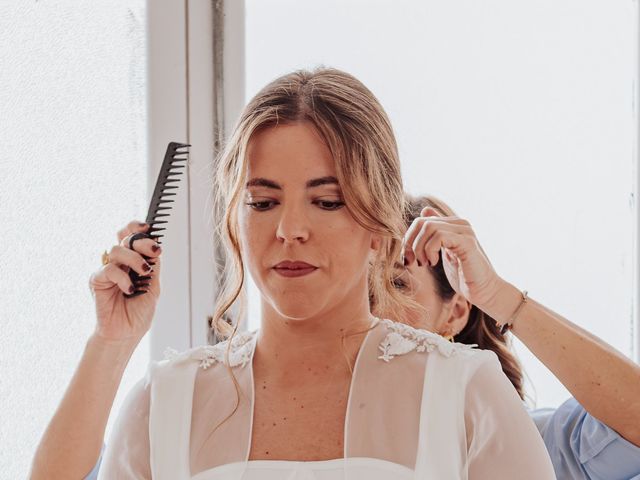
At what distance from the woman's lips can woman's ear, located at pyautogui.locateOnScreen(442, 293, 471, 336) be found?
0.68 metres

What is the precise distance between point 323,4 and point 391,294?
36.4 inches

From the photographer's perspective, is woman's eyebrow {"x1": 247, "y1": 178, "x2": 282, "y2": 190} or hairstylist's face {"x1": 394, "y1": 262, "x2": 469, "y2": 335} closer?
woman's eyebrow {"x1": 247, "y1": 178, "x2": 282, "y2": 190}

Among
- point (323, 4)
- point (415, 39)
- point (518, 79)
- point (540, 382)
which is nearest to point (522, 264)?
point (540, 382)

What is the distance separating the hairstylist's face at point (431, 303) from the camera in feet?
5.60

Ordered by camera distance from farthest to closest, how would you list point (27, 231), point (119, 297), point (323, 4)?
1. point (323, 4)
2. point (27, 231)
3. point (119, 297)

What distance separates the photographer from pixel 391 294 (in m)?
1.41

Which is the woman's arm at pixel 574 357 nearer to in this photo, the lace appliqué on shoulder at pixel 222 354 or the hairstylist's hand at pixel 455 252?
the hairstylist's hand at pixel 455 252

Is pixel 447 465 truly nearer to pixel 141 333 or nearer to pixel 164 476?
pixel 164 476

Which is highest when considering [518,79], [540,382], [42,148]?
[518,79]

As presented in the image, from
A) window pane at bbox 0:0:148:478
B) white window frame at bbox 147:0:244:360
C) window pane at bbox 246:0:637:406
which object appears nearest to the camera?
window pane at bbox 0:0:148:478

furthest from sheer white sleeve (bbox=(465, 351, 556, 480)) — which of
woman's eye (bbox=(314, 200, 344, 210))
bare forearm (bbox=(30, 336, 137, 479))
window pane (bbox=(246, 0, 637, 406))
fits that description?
window pane (bbox=(246, 0, 637, 406))

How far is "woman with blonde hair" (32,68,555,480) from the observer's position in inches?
43.6

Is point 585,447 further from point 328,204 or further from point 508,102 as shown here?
point 508,102

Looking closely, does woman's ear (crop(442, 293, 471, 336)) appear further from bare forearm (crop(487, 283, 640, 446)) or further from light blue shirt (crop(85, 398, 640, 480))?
bare forearm (crop(487, 283, 640, 446))
